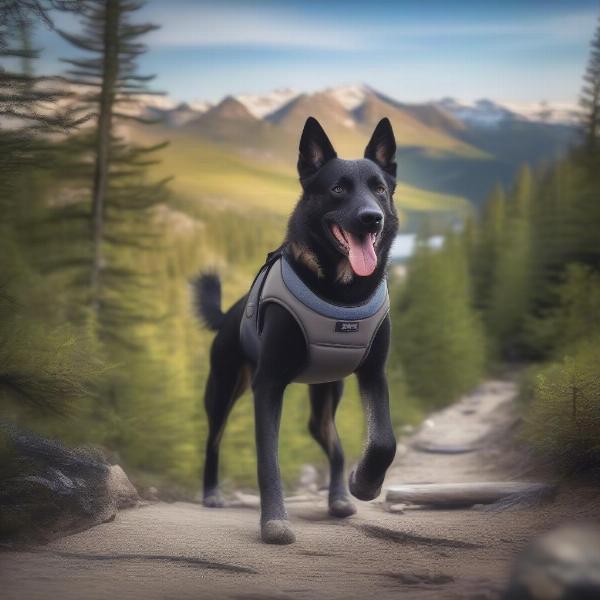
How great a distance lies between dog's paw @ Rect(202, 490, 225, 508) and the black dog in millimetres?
2268

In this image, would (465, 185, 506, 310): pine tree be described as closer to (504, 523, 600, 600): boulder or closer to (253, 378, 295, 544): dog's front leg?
(253, 378, 295, 544): dog's front leg

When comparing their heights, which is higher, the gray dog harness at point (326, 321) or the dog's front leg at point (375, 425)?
the gray dog harness at point (326, 321)

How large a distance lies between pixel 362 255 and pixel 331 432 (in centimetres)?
251

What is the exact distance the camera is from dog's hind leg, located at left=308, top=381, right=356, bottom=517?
747 cm

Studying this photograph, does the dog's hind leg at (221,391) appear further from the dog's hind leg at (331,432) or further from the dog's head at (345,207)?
the dog's head at (345,207)

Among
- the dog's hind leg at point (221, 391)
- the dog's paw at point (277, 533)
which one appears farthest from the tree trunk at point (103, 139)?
the dog's paw at point (277, 533)

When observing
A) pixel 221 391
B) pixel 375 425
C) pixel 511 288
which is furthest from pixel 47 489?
pixel 511 288

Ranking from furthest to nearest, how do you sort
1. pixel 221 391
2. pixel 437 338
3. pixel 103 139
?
pixel 437 338
pixel 103 139
pixel 221 391

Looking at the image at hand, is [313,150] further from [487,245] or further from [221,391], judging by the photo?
[487,245]

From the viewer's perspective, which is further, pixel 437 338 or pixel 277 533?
pixel 437 338

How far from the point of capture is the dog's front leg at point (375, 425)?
5.98 meters

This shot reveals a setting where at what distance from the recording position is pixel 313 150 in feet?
19.9

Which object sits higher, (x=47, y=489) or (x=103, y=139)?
(x=47, y=489)

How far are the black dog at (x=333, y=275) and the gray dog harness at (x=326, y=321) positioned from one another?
0.13ft
